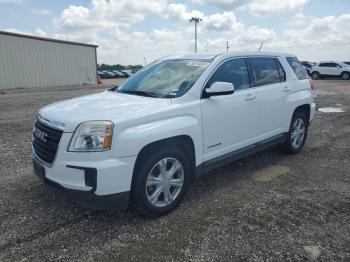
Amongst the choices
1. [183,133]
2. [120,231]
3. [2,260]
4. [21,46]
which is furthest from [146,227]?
[21,46]

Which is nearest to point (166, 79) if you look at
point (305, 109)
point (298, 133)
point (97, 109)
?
point (97, 109)

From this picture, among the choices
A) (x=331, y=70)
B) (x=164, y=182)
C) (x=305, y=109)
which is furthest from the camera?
(x=331, y=70)

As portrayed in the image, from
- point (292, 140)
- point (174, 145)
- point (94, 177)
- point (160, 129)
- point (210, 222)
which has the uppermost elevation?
point (160, 129)

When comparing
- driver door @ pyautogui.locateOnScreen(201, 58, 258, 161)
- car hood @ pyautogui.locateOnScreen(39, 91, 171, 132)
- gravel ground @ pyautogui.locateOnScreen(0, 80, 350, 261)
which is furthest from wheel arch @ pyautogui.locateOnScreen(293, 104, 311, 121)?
car hood @ pyautogui.locateOnScreen(39, 91, 171, 132)

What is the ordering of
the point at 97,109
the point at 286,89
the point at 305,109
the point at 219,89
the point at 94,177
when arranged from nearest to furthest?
1. the point at 94,177
2. the point at 97,109
3. the point at 219,89
4. the point at 286,89
5. the point at 305,109

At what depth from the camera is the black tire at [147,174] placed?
3438mm

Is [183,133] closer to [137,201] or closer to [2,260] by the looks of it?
[137,201]

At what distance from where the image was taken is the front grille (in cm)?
341

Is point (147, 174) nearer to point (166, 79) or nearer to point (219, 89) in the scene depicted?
point (219, 89)

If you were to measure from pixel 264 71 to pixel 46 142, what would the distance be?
11.1 ft

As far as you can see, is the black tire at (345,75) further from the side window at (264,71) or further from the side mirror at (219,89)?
the side mirror at (219,89)

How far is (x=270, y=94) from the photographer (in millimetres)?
5168

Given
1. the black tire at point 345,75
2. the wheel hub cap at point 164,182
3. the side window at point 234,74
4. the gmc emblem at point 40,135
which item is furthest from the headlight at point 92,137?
the black tire at point 345,75

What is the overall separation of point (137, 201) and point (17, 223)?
133cm
